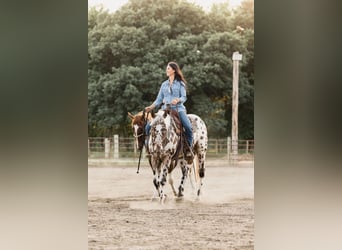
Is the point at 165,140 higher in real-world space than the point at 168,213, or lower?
higher

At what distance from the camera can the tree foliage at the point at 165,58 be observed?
430cm

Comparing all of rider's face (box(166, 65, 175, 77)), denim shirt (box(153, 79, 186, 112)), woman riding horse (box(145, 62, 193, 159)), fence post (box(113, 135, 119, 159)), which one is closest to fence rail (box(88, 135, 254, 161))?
fence post (box(113, 135, 119, 159))

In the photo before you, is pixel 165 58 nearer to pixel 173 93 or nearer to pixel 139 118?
pixel 173 93

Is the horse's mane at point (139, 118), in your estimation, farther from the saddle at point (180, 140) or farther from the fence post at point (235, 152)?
the fence post at point (235, 152)

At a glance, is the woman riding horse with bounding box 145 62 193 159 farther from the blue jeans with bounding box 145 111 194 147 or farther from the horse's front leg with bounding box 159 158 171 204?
the horse's front leg with bounding box 159 158 171 204

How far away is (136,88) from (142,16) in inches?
26.4

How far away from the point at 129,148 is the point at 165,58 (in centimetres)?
91

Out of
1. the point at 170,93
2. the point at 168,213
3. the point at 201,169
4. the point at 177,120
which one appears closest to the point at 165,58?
the point at 170,93

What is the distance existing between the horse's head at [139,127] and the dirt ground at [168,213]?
24 centimetres

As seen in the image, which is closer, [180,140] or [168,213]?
[168,213]

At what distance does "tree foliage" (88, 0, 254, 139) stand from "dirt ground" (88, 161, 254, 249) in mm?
429

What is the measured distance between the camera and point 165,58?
4.34 meters
